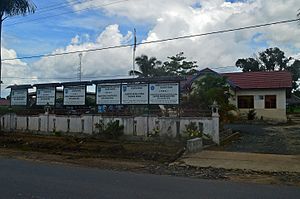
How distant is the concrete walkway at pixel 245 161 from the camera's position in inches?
484

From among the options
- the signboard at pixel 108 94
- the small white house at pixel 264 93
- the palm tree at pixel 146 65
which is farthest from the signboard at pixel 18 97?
the palm tree at pixel 146 65

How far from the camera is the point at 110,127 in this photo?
66.9 feet

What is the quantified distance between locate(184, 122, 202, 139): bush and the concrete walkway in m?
2.28

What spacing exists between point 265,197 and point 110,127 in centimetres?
1325

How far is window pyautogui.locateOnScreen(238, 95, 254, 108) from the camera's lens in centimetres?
3865

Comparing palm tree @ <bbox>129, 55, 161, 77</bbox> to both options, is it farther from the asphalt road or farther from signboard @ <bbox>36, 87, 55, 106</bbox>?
the asphalt road

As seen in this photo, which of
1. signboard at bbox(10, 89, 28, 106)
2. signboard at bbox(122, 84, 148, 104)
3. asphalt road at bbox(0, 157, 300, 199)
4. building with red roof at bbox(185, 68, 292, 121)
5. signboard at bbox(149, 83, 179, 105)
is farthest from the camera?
building with red roof at bbox(185, 68, 292, 121)

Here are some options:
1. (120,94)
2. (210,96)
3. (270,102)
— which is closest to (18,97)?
(120,94)

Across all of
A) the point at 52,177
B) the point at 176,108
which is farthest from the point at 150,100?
the point at 52,177

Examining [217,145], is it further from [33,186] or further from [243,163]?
[33,186]

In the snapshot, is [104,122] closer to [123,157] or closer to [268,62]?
[123,157]

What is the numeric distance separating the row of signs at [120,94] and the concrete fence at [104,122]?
1.13 metres

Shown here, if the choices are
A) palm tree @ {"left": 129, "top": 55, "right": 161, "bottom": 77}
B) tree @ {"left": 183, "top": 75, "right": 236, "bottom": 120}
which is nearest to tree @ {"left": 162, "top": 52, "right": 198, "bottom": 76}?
palm tree @ {"left": 129, "top": 55, "right": 161, "bottom": 77}

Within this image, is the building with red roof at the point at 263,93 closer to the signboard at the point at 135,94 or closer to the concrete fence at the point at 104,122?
the signboard at the point at 135,94
